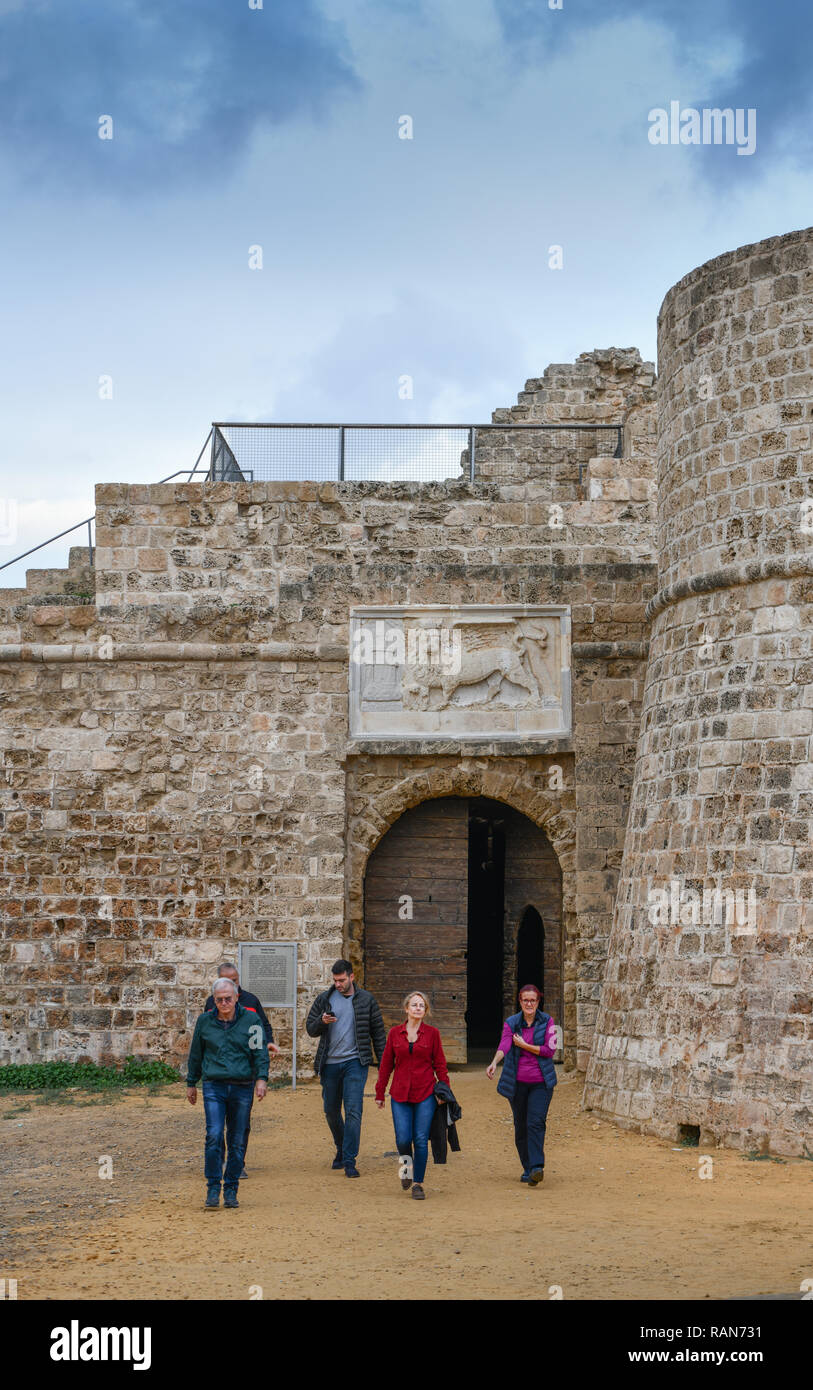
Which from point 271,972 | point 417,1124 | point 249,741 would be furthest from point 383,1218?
point 249,741

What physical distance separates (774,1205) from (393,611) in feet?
22.9

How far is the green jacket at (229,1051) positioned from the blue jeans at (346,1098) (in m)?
1.10

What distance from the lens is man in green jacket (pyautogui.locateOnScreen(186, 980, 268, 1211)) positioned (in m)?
8.87

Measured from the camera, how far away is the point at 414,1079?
926cm

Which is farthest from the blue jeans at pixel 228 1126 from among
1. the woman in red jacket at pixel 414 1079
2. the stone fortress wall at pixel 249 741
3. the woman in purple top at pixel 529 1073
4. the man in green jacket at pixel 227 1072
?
the stone fortress wall at pixel 249 741

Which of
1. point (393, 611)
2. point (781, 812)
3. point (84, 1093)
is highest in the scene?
point (393, 611)

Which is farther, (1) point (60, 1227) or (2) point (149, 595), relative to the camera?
(2) point (149, 595)

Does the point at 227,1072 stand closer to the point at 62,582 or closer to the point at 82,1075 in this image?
the point at 82,1075

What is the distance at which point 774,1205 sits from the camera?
9.02 m

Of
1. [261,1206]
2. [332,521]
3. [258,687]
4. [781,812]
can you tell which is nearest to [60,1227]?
[261,1206]

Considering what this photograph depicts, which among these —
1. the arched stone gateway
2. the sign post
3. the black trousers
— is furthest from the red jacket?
the arched stone gateway

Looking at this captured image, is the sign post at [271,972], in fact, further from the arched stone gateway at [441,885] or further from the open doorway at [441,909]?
the open doorway at [441,909]

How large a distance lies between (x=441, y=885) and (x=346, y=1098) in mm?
4528
